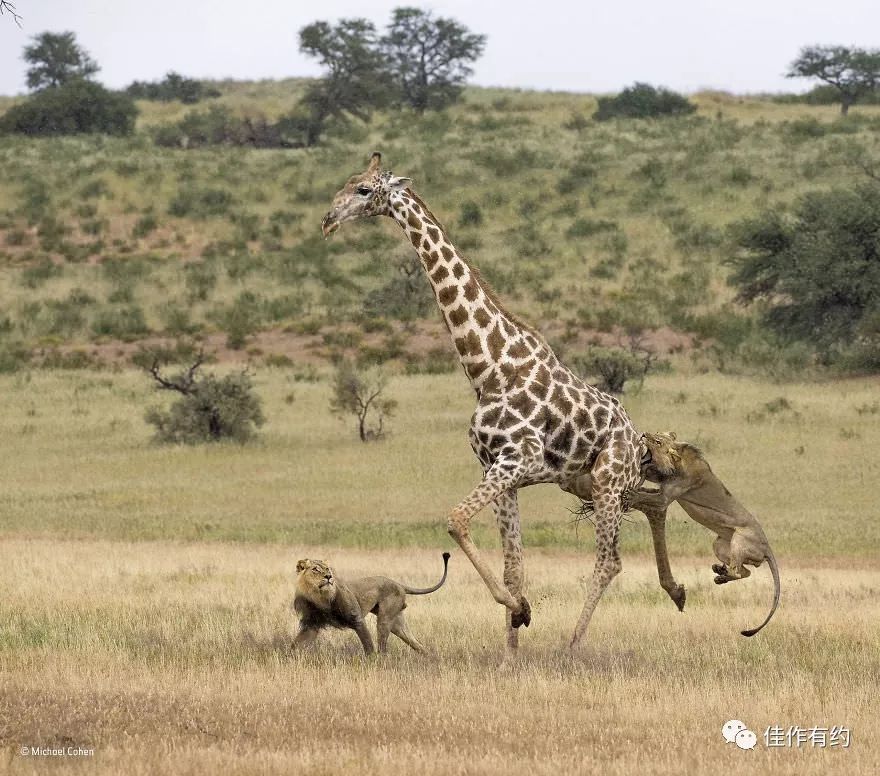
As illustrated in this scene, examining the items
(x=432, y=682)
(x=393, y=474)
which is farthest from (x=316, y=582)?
(x=393, y=474)

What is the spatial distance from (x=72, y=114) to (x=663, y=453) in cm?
6897

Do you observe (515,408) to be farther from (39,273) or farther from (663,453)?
(39,273)

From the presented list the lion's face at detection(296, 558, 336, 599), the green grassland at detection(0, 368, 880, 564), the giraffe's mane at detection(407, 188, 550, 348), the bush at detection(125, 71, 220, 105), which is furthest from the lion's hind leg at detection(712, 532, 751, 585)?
the bush at detection(125, 71, 220, 105)

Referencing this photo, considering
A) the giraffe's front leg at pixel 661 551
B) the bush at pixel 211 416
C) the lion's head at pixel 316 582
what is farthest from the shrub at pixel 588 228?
the lion's head at pixel 316 582

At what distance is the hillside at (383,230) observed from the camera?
138ft

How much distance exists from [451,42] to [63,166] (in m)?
29.0

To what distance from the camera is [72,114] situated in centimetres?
7506

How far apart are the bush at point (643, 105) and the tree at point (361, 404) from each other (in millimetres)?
49671

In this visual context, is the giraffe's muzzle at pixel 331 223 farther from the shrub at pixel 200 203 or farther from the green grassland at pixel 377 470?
the shrub at pixel 200 203

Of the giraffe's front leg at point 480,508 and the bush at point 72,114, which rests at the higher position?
the bush at point 72,114

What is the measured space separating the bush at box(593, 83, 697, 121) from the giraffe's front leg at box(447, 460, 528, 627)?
68691 mm

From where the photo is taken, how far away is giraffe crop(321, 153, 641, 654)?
1003cm

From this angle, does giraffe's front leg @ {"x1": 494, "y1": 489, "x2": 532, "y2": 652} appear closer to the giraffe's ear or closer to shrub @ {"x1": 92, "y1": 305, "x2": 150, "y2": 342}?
the giraffe's ear

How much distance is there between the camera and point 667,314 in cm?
4238
